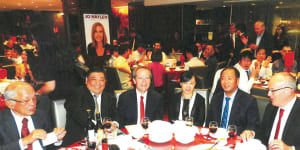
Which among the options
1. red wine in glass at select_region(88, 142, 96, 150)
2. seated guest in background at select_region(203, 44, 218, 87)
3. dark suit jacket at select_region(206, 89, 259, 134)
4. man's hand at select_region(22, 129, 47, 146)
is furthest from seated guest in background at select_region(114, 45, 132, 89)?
red wine in glass at select_region(88, 142, 96, 150)

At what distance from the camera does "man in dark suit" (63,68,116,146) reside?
97.0 inches

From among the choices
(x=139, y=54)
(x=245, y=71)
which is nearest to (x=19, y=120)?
(x=245, y=71)

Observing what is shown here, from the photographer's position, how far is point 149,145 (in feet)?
5.89

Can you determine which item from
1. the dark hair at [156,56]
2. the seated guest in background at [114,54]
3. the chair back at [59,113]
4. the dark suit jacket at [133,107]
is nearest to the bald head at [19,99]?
the chair back at [59,113]

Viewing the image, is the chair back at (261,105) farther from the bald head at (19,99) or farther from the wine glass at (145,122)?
the bald head at (19,99)

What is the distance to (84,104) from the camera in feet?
8.32

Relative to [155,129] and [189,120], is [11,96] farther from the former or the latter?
[189,120]

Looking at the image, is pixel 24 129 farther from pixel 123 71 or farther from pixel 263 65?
pixel 263 65

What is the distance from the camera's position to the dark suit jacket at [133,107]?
8.93 feet

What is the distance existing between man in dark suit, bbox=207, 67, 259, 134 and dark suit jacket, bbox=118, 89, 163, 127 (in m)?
0.65

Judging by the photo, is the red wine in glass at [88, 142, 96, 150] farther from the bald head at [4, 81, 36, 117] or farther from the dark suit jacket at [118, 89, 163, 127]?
the dark suit jacket at [118, 89, 163, 127]

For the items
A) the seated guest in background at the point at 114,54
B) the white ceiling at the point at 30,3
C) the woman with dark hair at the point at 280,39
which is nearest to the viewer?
the seated guest in background at the point at 114,54

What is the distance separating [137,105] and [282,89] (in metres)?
1.57

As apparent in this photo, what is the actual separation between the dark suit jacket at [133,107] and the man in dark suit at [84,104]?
0.54ft
